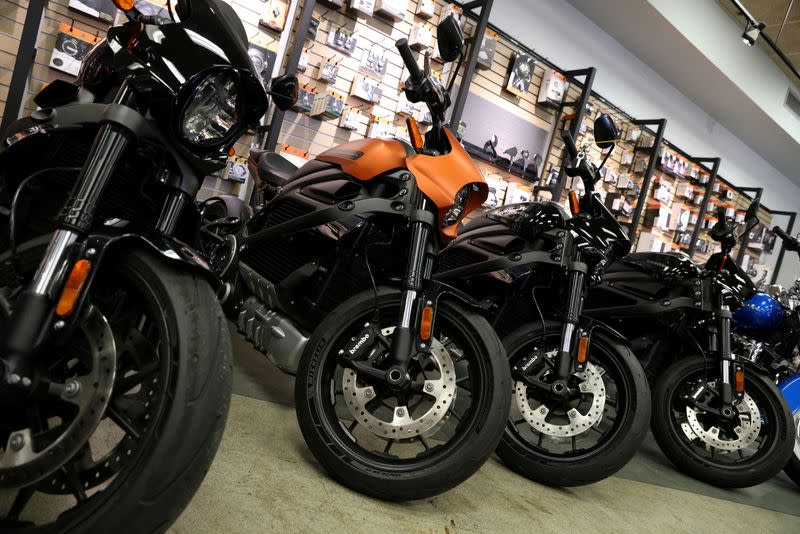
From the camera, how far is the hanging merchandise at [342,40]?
3.53 meters

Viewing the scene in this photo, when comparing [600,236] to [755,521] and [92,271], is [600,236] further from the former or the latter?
[92,271]

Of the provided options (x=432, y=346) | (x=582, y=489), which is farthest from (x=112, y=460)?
(x=582, y=489)

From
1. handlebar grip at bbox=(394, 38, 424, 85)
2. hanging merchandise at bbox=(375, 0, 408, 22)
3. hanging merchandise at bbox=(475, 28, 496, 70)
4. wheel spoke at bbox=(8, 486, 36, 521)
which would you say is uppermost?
hanging merchandise at bbox=(475, 28, 496, 70)

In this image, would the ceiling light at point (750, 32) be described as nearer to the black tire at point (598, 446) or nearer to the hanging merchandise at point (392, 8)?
the hanging merchandise at point (392, 8)

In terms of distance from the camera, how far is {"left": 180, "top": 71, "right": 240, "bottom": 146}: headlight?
1.10 m

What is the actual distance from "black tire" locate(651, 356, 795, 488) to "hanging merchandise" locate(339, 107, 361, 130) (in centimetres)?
238

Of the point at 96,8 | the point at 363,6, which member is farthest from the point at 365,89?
the point at 96,8

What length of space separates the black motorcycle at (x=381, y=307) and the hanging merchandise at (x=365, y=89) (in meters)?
1.78

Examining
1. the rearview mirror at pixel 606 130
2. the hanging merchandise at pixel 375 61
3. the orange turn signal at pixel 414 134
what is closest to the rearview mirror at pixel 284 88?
the orange turn signal at pixel 414 134

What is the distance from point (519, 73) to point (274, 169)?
2.77 m

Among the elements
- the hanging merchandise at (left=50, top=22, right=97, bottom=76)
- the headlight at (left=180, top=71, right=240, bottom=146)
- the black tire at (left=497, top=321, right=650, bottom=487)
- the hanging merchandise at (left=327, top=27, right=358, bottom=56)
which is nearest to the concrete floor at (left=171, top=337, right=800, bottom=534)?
the black tire at (left=497, top=321, right=650, bottom=487)

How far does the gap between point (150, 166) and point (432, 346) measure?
2.81 ft

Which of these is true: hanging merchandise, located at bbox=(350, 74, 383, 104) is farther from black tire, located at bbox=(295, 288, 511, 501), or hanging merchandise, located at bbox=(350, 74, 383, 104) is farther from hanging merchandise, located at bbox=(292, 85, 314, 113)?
black tire, located at bbox=(295, 288, 511, 501)

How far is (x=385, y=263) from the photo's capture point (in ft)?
6.25
